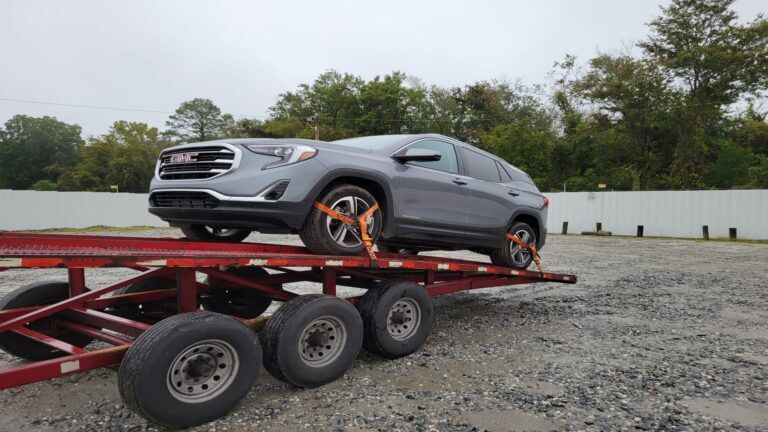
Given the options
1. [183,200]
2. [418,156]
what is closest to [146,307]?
[183,200]

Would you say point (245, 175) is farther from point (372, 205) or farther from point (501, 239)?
point (501, 239)

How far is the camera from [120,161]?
2218 inches

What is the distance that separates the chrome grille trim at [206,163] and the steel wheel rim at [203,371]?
4.45ft

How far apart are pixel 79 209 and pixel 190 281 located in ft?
82.0

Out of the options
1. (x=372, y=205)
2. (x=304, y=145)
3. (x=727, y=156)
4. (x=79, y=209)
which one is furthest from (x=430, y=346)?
(x=727, y=156)

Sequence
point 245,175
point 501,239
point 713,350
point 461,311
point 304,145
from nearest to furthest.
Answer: point 245,175 < point 304,145 < point 713,350 < point 501,239 < point 461,311

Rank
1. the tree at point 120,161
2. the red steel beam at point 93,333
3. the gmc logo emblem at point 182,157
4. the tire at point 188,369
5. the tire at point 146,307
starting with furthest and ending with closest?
the tree at point 120,161, the tire at point 146,307, the gmc logo emblem at point 182,157, the red steel beam at point 93,333, the tire at point 188,369

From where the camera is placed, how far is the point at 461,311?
646cm

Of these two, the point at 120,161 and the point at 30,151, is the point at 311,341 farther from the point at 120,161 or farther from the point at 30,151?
the point at 30,151

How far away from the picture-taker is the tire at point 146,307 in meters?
4.34

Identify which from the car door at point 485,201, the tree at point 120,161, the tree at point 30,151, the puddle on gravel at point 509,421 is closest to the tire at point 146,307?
the puddle on gravel at point 509,421

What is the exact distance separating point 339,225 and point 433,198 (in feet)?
3.73

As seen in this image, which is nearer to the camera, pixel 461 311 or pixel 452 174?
pixel 452 174

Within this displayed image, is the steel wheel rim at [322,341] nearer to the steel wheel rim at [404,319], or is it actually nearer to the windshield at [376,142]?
the steel wheel rim at [404,319]
